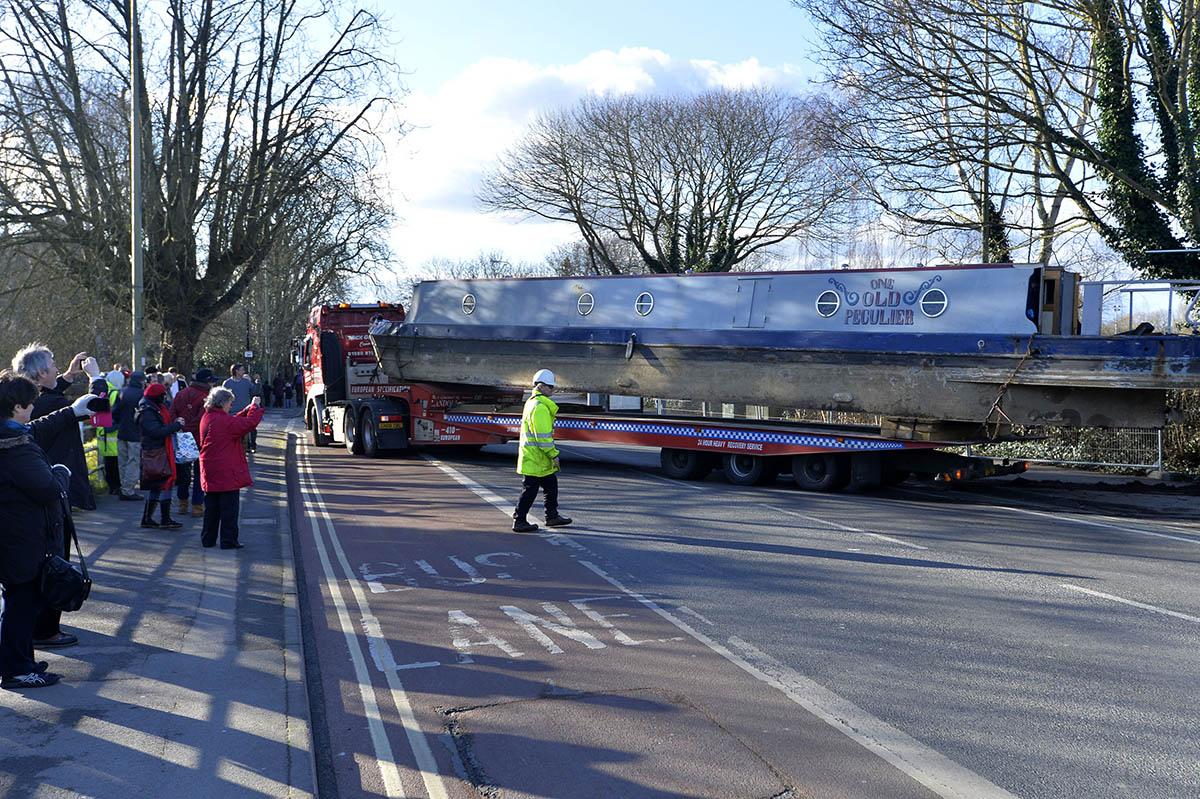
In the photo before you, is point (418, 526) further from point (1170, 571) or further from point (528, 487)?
point (1170, 571)

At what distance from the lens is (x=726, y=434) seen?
1770 centimetres

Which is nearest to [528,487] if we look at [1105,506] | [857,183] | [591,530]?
[591,530]

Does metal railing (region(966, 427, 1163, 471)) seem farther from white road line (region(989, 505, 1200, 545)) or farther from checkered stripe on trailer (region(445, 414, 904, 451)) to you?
white road line (region(989, 505, 1200, 545))

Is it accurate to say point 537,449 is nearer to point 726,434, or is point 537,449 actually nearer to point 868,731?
point 726,434

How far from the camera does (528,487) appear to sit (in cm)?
1238

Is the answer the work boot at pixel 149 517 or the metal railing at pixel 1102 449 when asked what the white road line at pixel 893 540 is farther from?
the work boot at pixel 149 517

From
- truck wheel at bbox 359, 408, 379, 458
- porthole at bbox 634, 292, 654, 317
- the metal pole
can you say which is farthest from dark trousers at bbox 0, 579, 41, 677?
truck wheel at bbox 359, 408, 379, 458

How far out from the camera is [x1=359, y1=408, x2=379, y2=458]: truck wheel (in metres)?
23.8

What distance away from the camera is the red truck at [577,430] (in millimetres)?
16469

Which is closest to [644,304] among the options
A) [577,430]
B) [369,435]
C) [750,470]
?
[577,430]

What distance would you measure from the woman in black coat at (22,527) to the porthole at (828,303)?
40.9 ft

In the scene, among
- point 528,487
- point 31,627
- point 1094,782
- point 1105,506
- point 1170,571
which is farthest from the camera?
point 1105,506

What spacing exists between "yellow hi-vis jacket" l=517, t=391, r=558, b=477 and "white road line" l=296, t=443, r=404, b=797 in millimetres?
2551

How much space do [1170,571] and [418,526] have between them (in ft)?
27.0
